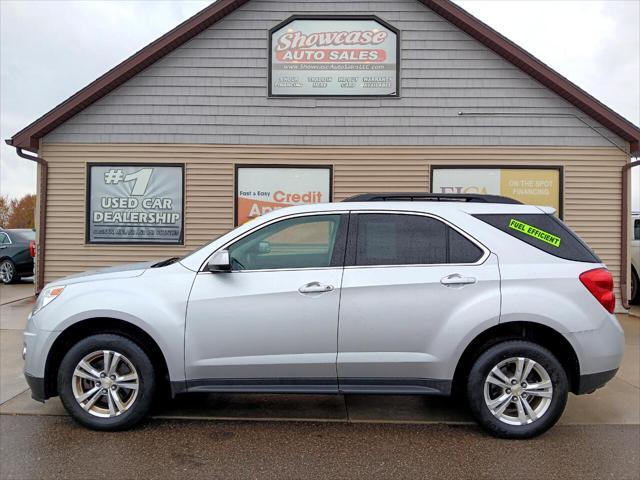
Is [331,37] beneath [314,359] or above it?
above

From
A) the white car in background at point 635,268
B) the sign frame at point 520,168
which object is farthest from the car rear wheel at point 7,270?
the white car in background at point 635,268

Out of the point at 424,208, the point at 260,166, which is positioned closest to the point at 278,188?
the point at 260,166

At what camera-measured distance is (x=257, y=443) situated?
3793 millimetres

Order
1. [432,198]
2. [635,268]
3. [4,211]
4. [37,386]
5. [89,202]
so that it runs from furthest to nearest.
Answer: [4,211]
[635,268]
[89,202]
[432,198]
[37,386]

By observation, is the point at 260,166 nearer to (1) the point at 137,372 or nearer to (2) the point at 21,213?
(1) the point at 137,372

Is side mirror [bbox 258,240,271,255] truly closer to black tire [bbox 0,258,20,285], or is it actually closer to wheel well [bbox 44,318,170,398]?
wheel well [bbox 44,318,170,398]

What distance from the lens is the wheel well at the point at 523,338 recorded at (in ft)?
12.8

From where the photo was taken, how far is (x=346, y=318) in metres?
3.84

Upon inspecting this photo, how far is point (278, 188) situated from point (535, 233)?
19.3 ft

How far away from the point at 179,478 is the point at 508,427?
2.34 meters

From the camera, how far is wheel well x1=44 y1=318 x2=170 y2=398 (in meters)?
3.96

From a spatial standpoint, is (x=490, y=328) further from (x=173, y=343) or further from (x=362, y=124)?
(x=362, y=124)

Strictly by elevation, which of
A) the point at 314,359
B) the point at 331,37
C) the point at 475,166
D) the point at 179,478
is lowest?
the point at 179,478

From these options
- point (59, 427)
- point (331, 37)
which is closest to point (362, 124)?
point (331, 37)
